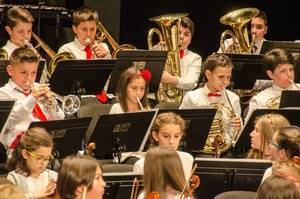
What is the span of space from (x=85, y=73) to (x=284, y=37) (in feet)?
13.5

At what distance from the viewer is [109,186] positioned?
564 centimetres

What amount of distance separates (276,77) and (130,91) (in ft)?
4.58

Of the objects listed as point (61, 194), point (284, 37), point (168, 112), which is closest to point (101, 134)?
point (168, 112)

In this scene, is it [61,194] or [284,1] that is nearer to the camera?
[61,194]

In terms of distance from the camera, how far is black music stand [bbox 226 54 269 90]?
805cm

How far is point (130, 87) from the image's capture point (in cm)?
734

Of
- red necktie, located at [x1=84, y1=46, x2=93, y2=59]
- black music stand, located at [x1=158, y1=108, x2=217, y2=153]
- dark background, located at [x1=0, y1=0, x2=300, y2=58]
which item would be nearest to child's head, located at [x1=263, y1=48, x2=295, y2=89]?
black music stand, located at [x1=158, y1=108, x2=217, y2=153]

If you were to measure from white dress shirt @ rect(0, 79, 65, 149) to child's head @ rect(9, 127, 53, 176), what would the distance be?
26.3 inches

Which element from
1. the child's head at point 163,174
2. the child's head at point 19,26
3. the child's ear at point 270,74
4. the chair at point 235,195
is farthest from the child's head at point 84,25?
the child's head at point 163,174

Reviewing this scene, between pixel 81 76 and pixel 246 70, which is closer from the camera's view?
pixel 81 76

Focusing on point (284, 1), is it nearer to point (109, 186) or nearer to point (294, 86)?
point (294, 86)

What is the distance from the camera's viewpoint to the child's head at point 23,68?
696 centimetres

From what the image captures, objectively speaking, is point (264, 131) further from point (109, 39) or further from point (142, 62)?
point (109, 39)

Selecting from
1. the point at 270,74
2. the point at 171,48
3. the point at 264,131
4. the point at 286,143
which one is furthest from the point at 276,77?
the point at 286,143
